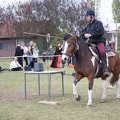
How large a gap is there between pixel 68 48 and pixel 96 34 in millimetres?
992

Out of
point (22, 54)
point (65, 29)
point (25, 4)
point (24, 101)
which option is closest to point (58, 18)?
point (65, 29)

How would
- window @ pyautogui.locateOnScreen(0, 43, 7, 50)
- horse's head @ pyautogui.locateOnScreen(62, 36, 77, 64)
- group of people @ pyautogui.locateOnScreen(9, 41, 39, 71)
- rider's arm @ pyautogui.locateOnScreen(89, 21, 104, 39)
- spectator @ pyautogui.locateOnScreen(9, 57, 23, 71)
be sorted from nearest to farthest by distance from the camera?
horse's head @ pyautogui.locateOnScreen(62, 36, 77, 64) → rider's arm @ pyautogui.locateOnScreen(89, 21, 104, 39) → spectator @ pyautogui.locateOnScreen(9, 57, 23, 71) → group of people @ pyautogui.locateOnScreen(9, 41, 39, 71) → window @ pyautogui.locateOnScreen(0, 43, 7, 50)

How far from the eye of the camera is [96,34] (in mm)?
7961

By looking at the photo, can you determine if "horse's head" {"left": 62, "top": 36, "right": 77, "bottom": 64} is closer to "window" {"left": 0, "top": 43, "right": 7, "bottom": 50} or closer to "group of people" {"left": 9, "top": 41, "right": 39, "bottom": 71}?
"group of people" {"left": 9, "top": 41, "right": 39, "bottom": 71}

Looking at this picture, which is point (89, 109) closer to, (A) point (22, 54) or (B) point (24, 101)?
(B) point (24, 101)

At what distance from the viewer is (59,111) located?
7098 millimetres

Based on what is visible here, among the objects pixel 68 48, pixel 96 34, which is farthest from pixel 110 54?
pixel 68 48

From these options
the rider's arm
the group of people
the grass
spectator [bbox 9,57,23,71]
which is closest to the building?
the group of people

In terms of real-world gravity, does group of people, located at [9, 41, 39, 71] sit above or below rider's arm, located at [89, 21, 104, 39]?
below

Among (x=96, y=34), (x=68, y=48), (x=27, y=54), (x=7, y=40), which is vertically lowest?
(x=27, y=54)

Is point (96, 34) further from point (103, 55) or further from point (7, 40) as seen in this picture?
point (7, 40)

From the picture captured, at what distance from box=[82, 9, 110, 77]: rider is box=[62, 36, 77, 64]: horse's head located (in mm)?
512

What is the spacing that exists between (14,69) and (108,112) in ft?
41.7

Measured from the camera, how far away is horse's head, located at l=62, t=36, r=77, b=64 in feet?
24.1
